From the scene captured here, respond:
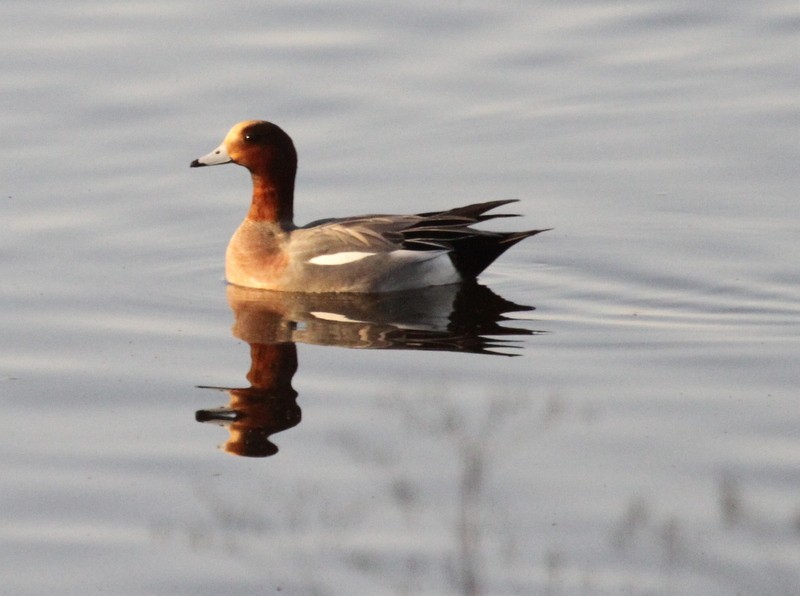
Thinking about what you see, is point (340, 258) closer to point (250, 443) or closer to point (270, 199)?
point (270, 199)

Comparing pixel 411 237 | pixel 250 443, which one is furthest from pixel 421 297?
pixel 250 443

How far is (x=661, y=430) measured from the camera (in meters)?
7.50

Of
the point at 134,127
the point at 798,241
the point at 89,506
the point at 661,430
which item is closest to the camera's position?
the point at 89,506

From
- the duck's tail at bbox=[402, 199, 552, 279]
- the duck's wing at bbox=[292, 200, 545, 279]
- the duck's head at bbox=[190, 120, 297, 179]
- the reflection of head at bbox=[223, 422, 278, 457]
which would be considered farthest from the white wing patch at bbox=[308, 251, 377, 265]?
the reflection of head at bbox=[223, 422, 278, 457]

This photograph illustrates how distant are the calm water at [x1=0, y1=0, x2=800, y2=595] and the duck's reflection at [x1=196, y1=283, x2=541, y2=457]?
3cm

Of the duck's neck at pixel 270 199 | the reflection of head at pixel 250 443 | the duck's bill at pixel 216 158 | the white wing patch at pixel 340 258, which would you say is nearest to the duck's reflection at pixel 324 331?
→ the reflection of head at pixel 250 443


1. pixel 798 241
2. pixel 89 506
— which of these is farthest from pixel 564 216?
pixel 89 506

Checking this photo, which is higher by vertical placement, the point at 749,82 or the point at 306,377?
the point at 749,82

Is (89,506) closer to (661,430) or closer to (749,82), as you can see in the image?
(661,430)

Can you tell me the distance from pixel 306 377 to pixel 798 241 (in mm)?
3728

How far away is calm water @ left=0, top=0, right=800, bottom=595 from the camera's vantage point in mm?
6430

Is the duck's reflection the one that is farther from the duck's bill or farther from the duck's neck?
the duck's bill

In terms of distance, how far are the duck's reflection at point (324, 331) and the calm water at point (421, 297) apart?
31 millimetres

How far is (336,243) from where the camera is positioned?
10.4 metres
